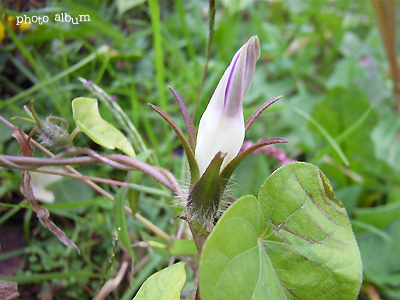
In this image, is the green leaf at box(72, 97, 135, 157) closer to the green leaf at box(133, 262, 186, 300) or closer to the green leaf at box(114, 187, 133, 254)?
the green leaf at box(114, 187, 133, 254)

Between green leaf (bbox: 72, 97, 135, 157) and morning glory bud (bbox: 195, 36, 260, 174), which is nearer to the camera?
morning glory bud (bbox: 195, 36, 260, 174)

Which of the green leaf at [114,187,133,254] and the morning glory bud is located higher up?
the morning glory bud

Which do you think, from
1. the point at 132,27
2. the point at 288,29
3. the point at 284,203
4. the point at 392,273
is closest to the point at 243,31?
the point at 288,29

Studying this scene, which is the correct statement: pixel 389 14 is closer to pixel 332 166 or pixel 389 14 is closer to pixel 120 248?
pixel 332 166

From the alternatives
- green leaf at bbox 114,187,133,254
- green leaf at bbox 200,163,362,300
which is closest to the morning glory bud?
green leaf at bbox 200,163,362,300

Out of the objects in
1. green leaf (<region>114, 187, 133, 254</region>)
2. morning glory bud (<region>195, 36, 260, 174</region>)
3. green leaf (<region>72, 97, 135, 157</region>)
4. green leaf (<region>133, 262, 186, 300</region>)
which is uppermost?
morning glory bud (<region>195, 36, 260, 174</region>)

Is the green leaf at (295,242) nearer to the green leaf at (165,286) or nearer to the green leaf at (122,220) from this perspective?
the green leaf at (165,286)

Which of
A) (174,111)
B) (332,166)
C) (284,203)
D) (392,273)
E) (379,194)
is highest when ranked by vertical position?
(284,203)
